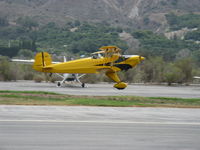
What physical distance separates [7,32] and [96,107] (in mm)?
121640

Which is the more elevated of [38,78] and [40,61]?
[40,61]

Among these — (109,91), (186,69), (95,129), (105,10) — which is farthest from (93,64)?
(105,10)

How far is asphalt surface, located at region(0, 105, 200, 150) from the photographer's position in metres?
12.2

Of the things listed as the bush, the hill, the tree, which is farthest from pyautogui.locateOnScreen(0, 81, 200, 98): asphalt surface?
the hill

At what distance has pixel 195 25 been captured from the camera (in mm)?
151500

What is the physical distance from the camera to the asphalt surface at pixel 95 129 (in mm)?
12211

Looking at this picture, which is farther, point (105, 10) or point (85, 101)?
point (105, 10)

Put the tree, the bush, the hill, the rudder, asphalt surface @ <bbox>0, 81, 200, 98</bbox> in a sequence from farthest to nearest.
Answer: the hill, the tree, the bush, the rudder, asphalt surface @ <bbox>0, 81, 200, 98</bbox>

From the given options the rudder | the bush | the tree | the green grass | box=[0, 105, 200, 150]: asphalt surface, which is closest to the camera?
box=[0, 105, 200, 150]: asphalt surface

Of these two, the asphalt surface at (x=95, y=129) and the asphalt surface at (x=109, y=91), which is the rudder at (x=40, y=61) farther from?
the asphalt surface at (x=95, y=129)

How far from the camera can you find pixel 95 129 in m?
14.6

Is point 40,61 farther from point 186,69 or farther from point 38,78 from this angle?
point 186,69

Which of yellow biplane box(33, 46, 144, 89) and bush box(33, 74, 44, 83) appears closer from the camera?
yellow biplane box(33, 46, 144, 89)

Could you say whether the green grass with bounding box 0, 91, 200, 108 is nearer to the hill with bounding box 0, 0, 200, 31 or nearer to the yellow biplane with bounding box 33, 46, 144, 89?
the yellow biplane with bounding box 33, 46, 144, 89
